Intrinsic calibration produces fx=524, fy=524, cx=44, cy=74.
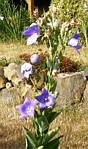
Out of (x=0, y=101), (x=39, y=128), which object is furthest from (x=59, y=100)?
(x=39, y=128)

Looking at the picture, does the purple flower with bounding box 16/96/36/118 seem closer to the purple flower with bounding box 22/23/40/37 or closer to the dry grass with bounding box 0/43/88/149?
the purple flower with bounding box 22/23/40/37

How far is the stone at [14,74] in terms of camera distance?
→ 6.49 meters

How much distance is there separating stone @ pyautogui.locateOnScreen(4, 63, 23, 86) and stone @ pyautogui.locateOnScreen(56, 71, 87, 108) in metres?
0.54

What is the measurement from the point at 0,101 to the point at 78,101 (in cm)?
95

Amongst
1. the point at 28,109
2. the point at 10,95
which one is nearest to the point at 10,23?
the point at 10,95

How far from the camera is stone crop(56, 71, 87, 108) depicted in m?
6.23

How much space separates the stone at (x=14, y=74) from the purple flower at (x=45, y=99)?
307cm

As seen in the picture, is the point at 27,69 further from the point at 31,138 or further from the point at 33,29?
the point at 31,138

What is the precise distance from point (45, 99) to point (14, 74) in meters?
3.17

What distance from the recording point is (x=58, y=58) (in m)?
3.50

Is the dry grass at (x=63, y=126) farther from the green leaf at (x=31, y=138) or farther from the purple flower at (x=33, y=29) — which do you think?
the purple flower at (x=33, y=29)

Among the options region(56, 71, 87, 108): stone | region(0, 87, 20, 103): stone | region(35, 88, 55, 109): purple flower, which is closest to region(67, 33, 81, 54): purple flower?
region(35, 88, 55, 109): purple flower

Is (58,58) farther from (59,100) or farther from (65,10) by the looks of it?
(65,10)

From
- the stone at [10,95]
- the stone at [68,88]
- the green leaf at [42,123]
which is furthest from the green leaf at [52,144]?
the stone at [10,95]
